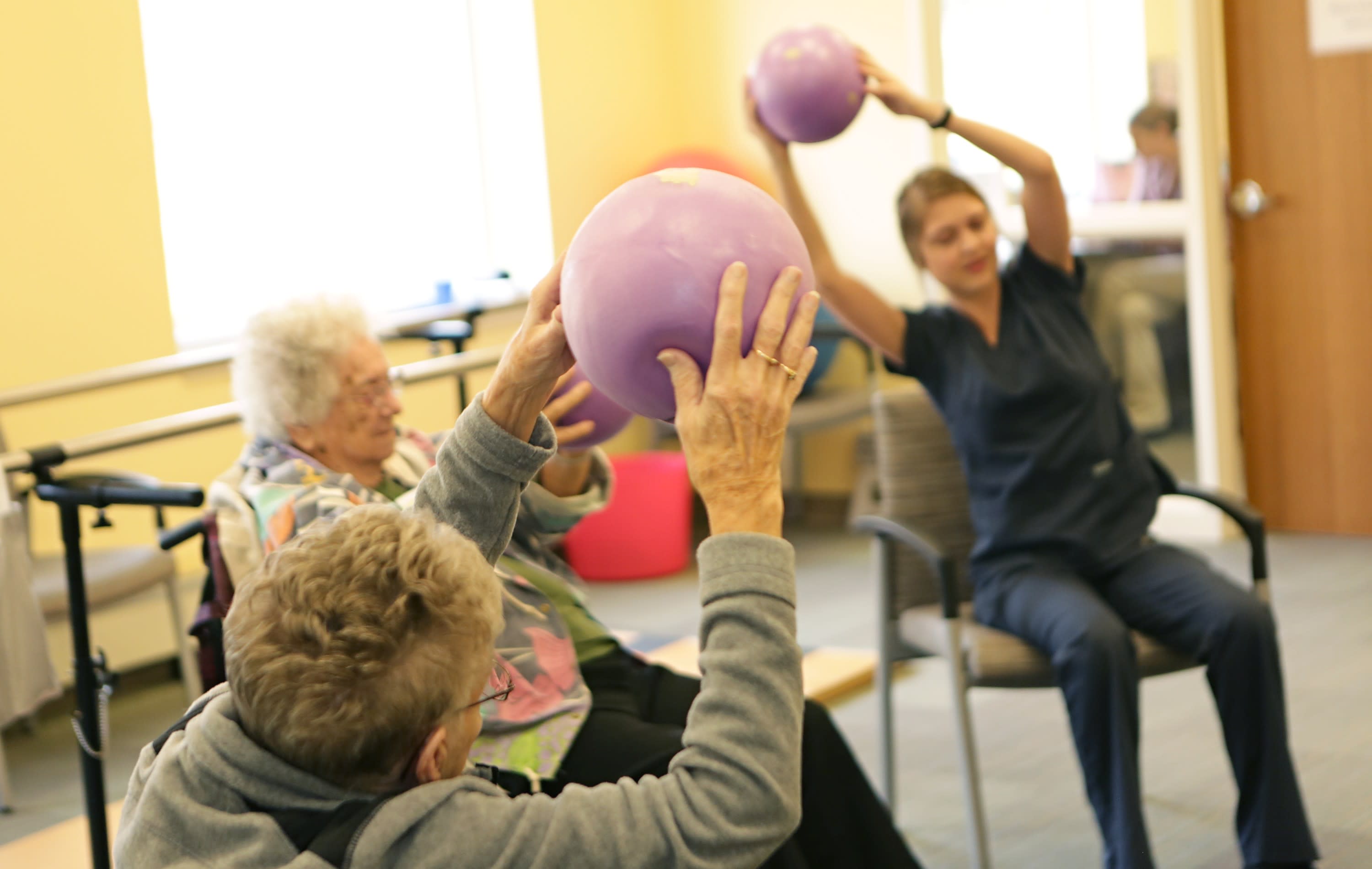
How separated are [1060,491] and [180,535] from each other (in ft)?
4.46

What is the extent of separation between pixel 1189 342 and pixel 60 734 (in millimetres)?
3339

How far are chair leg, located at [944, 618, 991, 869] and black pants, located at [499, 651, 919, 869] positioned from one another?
36cm

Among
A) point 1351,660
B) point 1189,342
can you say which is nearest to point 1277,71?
point 1189,342

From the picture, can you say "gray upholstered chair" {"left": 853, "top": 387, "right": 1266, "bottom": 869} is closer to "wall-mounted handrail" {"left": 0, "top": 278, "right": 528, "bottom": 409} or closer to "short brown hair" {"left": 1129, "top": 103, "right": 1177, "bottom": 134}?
"wall-mounted handrail" {"left": 0, "top": 278, "right": 528, "bottom": 409}

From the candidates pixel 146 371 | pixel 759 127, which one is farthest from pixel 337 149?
pixel 759 127

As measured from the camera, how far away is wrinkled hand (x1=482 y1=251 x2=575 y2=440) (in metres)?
1.27

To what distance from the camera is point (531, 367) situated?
1287 millimetres

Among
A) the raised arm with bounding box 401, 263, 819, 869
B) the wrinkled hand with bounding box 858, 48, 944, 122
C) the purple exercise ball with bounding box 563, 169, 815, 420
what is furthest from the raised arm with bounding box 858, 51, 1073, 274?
the raised arm with bounding box 401, 263, 819, 869

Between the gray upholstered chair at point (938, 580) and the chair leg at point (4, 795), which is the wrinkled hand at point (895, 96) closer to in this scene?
the gray upholstered chair at point (938, 580)

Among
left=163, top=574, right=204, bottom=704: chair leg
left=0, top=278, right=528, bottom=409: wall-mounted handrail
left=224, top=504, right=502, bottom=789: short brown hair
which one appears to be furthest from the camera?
left=163, top=574, right=204, bottom=704: chair leg

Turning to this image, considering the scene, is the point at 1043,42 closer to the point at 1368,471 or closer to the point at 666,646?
the point at 1368,471

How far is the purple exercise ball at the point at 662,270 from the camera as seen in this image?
Result: 1.21 meters

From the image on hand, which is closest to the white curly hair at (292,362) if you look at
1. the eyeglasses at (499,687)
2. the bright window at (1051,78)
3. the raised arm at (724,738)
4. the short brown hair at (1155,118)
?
the eyeglasses at (499,687)

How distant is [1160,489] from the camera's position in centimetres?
Result: 243
